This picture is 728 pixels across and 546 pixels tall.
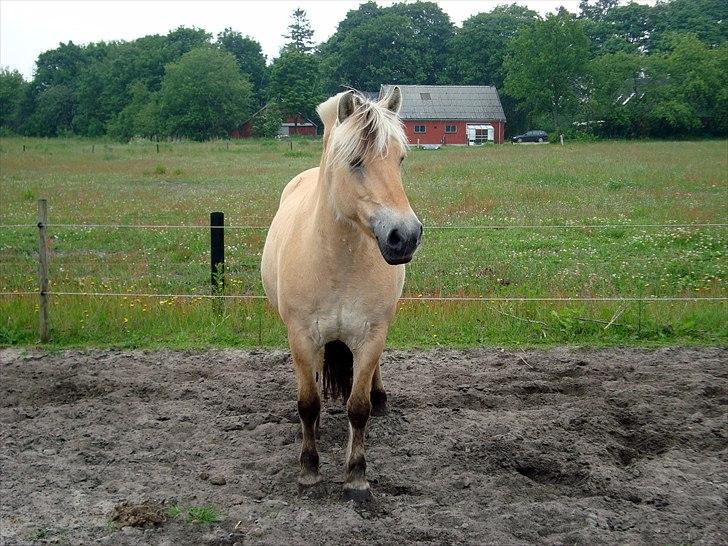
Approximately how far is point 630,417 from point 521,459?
1.17 meters

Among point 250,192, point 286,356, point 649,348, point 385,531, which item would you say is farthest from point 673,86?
point 385,531

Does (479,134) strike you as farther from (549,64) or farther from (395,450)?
(395,450)

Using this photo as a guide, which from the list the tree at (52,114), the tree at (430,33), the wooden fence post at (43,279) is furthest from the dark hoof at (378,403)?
the tree at (52,114)

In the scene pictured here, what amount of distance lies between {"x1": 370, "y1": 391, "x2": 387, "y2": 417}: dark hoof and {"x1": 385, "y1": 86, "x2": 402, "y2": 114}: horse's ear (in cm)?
231

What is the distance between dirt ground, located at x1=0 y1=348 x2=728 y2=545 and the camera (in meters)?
3.59

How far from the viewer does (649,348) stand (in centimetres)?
689

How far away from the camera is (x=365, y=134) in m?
3.53

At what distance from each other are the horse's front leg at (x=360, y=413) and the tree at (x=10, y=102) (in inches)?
2797

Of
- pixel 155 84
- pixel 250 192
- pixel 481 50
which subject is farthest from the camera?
pixel 155 84

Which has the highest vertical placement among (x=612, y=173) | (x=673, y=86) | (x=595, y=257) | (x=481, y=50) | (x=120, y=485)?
(x=481, y=50)

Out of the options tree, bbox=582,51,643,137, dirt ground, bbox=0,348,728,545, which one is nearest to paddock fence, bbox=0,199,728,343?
dirt ground, bbox=0,348,728,545

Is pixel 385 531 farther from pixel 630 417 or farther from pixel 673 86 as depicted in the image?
pixel 673 86

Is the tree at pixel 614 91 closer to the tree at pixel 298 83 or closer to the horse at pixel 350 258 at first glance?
the tree at pixel 298 83

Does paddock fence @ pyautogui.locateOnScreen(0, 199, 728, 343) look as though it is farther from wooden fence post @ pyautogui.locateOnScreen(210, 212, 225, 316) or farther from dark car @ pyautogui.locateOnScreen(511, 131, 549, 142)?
dark car @ pyautogui.locateOnScreen(511, 131, 549, 142)
